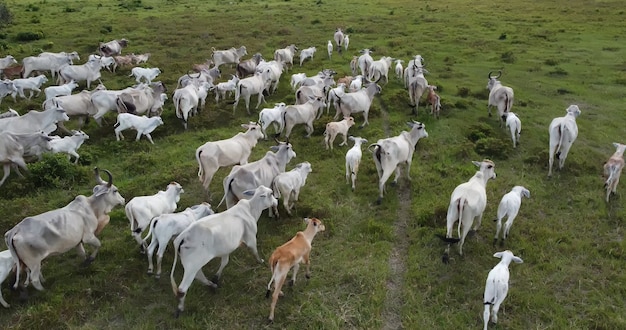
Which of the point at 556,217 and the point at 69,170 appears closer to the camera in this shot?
the point at 556,217

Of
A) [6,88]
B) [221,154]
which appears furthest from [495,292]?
[6,88]

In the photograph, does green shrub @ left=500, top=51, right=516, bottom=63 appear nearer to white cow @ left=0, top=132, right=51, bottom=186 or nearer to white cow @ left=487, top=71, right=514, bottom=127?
white cow @ left=487, top=71, right=514, bottom=127

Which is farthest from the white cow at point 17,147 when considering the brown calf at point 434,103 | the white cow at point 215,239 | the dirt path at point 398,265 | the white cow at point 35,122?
the brown calf at point 434,103

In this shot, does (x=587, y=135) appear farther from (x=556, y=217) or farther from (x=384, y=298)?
(x=384, y=298)

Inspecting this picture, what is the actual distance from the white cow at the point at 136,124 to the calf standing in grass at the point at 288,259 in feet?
23.4

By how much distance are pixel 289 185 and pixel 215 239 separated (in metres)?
2.84

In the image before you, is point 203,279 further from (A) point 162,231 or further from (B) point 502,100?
(B) point 502,100

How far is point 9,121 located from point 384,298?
10417 mm

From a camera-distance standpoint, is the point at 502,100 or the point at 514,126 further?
the point at 502,100

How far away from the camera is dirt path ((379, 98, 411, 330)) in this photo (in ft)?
24.0

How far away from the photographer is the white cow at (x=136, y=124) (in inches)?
522

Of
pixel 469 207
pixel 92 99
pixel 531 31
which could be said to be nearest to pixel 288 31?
pixel 531 31

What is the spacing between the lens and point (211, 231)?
745 cm

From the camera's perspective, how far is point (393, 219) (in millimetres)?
10047
